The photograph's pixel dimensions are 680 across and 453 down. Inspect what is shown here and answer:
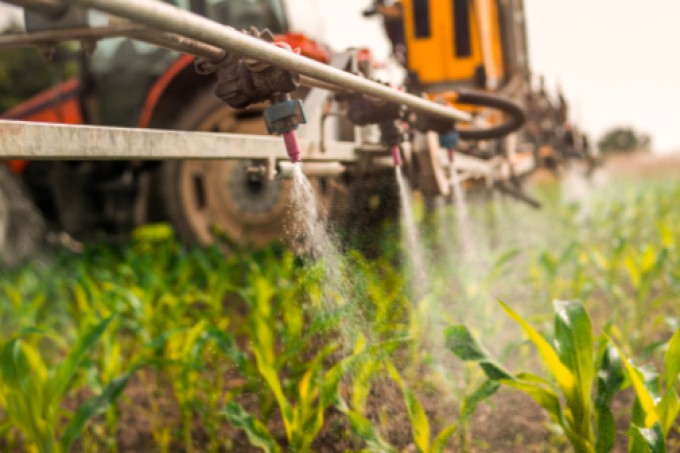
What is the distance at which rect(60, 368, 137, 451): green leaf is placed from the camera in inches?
64.5

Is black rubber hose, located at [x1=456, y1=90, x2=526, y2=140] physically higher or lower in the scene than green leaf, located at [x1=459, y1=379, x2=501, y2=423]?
higher

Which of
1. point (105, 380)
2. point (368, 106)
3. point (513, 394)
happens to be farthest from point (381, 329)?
point (105, 380)

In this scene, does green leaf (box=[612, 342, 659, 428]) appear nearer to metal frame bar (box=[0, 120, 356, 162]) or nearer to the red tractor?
metal frame bar (box=[0, 120, 356, 162])

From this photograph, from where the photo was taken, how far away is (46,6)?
48.4 inches

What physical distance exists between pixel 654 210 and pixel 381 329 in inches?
234

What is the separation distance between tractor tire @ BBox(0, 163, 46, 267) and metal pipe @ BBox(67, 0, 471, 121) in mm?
4297

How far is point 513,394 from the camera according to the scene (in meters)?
2.36

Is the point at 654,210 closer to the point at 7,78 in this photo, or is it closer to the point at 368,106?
the point at 368,106

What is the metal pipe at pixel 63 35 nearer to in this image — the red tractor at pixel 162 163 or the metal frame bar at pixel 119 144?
the metal frame bar at pixel 119 144

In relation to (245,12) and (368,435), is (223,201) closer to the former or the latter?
(245,12)

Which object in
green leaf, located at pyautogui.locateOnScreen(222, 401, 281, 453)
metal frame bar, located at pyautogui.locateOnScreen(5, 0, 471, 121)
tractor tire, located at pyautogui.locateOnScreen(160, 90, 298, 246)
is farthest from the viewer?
tractor tire, located at pyautogui.locateOnScreen(160, 90, 298, 246)

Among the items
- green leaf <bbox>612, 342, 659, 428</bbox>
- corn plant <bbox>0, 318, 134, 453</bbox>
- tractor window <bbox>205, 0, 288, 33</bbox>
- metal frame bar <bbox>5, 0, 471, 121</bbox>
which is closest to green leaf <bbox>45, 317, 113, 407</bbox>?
corn plant <bbox>0, 318, 134, 453</bbox>

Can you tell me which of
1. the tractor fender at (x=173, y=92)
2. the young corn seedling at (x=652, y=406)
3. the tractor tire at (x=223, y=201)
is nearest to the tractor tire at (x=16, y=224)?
the tractor tire at (x=223, y=201)

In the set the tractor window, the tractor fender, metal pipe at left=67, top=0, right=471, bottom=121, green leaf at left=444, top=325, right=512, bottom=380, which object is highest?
the tractor window
